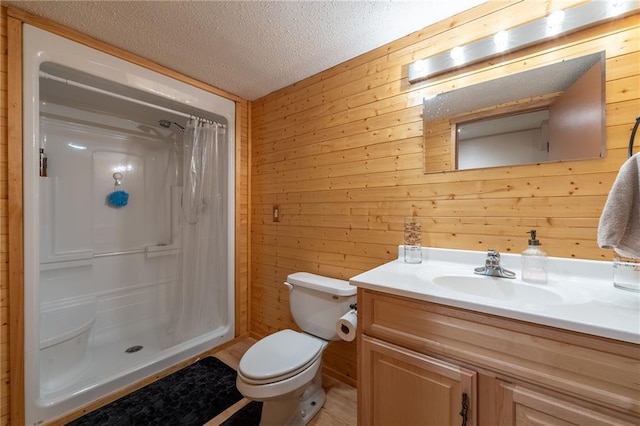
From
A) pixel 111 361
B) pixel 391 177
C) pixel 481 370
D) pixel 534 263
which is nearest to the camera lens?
pixel 481 370

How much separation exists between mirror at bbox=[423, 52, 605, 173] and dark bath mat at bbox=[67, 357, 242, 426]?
183cm

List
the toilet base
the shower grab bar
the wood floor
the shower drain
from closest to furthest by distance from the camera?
the toilet base, the wood floor, the shower drain, the shower grab bar

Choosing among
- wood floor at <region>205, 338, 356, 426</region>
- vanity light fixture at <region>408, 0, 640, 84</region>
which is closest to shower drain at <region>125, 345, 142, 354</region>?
wood floor at <region>205, 338, 356, 426</region>

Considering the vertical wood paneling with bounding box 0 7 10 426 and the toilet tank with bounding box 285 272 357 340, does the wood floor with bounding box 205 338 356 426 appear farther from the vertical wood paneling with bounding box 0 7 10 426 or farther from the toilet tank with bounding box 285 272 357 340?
the vertical wood paneling with bounding box 0 7 10 426

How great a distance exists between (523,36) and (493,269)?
1.02 metres

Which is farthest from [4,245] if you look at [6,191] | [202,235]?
[202,235]

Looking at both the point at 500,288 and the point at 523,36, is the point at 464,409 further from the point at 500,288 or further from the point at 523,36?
the point at 523,36

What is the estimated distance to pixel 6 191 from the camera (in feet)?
4.12

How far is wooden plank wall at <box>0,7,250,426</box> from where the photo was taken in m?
1.25

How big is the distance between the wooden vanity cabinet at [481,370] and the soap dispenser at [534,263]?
402 millimetres

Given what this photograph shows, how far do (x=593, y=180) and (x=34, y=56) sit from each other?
8.69ft

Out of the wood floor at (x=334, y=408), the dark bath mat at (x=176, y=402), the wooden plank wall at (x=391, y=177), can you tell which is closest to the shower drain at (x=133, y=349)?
the dark bath mat at (x=176, y=402)

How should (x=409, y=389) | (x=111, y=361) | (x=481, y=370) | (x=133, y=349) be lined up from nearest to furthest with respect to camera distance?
(x=481, y=370) < (x=409, y=389) < (x=111, y=361) < (x=133, y=349)

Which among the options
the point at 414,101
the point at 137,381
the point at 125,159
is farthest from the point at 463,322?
the point at 125,159
